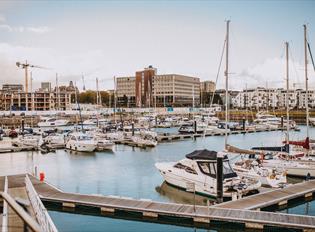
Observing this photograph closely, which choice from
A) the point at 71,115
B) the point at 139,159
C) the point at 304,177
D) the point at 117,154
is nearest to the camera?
the point at 304,177

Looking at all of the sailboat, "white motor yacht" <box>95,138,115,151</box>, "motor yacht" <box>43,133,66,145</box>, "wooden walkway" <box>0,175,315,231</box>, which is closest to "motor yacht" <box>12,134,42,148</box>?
"motor yacht" <box>43,133,66,145</box>

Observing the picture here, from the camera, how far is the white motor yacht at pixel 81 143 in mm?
46281

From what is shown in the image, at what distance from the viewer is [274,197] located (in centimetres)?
2128

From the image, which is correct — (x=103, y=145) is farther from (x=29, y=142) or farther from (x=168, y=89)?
(x=168, y=89)

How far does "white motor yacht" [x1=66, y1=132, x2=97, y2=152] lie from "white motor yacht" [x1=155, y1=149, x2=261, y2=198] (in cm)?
2204

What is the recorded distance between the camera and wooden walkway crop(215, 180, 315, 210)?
766 inches

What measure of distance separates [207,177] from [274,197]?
4.55 meters

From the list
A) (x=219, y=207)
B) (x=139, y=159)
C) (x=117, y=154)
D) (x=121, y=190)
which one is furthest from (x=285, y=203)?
(x=117, y=154)

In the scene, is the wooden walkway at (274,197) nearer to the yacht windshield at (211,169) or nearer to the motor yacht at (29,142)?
the yacht windshield at (211,169)

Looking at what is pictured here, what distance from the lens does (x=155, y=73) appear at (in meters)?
196

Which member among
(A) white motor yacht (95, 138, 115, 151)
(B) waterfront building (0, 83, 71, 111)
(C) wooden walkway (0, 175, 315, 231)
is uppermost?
(B) waterfront building (0, 83, 71, 111)

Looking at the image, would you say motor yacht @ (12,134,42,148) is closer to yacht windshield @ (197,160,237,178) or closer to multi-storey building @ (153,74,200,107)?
yacht windshield @ (197,160,237,178)

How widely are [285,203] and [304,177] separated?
8997mm

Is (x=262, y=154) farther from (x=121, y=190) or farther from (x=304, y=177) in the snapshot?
(x=121, y=190)
